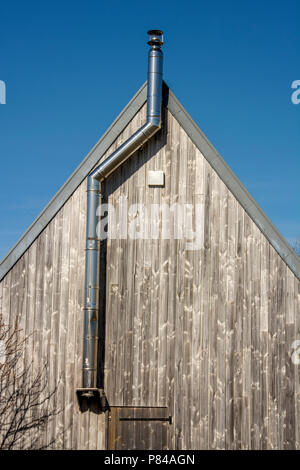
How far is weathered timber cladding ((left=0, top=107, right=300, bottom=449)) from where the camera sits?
1164cm

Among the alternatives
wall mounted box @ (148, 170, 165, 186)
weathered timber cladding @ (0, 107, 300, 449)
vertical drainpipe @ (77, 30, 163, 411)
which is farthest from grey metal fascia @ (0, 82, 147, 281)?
wall mounted box @ (148, 170, 165, 186)

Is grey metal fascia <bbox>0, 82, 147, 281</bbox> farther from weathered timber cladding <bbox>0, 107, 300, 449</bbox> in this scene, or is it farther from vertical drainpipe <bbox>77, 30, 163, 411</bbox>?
vertical drainpipe <bbox>77, 30, 163, 411</bbox>

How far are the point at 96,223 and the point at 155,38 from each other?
12.1 ft

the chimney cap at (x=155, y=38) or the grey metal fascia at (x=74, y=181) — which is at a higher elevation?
the chimney cap at (x=155, y=38)

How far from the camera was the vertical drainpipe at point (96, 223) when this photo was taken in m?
11.5

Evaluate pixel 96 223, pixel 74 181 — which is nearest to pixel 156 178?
pixel 96 223

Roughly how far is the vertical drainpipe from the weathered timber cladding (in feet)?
0.87

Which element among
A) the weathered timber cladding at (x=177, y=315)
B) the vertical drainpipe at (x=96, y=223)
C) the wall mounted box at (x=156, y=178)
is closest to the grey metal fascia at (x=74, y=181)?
the weathered timber cladding at (x=177, y=315)

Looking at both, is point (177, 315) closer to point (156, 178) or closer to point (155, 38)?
point (156, 178)

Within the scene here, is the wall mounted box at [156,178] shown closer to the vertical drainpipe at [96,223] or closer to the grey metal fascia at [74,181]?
the vertical drainpipe at [96,223]

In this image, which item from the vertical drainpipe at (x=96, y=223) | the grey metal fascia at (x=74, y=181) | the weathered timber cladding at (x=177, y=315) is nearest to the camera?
the vertical drainpipe at (x=96, y=223)

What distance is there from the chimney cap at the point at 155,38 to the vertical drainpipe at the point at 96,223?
18 mm

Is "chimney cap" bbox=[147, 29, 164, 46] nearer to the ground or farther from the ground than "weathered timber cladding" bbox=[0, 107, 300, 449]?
farther from the ground

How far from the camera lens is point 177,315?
39.0 ft
